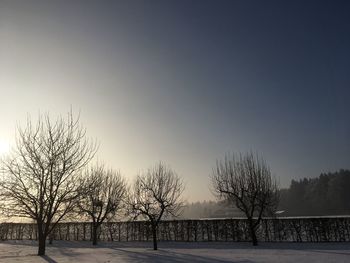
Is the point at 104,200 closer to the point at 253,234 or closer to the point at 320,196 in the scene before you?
the point at 253,234

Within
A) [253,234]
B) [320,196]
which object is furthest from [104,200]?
[320,196]

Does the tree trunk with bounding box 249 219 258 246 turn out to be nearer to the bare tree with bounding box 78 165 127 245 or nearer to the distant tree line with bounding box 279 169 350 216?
the bare tree with bounding box 78 165 127 245

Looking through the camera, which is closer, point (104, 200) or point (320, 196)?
point (104, 200)

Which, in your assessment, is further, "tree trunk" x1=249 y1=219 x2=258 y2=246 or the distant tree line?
the distant tree line

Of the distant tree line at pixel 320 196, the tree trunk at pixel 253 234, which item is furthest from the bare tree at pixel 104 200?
the distant tree line at pixel 320 196

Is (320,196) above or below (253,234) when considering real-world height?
above

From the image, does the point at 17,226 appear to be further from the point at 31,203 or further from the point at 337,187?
the point at 337,187

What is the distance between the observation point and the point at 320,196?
9306 centimetres

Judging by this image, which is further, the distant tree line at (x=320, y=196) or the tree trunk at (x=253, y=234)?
the distant tree line at (x=320, y=196)

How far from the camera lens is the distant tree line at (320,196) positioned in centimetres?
8469

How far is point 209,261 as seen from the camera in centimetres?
1446

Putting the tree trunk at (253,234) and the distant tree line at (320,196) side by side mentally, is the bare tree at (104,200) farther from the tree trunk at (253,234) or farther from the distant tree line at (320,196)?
the distant tree line at (320,196)

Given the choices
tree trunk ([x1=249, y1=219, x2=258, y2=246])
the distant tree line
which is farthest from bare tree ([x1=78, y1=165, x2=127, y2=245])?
the distant tree line

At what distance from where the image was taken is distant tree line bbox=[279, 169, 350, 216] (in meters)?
84.7
